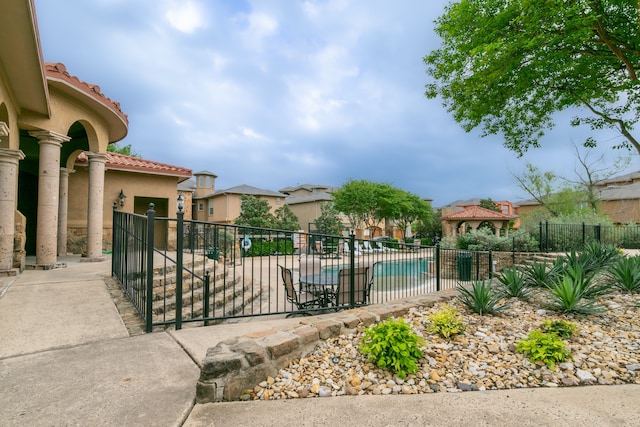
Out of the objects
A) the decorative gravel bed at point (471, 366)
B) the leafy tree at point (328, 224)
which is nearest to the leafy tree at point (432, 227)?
the leafy tree at point (328, 224)

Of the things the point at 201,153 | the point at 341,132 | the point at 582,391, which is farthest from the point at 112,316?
the point at 201,153

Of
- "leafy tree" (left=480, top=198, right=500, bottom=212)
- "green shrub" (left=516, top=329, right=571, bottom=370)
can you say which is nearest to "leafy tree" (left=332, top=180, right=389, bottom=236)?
"leafy tree" (left=480, top=198, right=500, bottom=212)

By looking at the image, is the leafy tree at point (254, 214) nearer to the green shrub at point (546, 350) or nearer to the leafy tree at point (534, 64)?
the leafy tree at point (534, 64)

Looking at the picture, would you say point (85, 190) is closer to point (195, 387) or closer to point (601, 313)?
point (195, 387)

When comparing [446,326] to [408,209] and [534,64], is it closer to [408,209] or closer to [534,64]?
[534,64]

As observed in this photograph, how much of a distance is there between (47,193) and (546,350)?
9.29m

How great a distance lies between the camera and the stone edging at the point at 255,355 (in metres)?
2.33

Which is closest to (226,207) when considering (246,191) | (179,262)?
(246,191)

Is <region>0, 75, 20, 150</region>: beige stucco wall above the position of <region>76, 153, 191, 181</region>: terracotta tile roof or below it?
below

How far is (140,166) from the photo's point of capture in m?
12.8

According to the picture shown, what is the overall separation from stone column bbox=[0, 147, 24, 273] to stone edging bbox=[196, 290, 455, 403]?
6408 mm

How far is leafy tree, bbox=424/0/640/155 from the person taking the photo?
7094mm

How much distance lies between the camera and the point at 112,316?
4.04m

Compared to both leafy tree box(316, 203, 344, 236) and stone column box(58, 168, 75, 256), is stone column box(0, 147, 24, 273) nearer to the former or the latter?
stone column box(58, 168, 75, 256)
